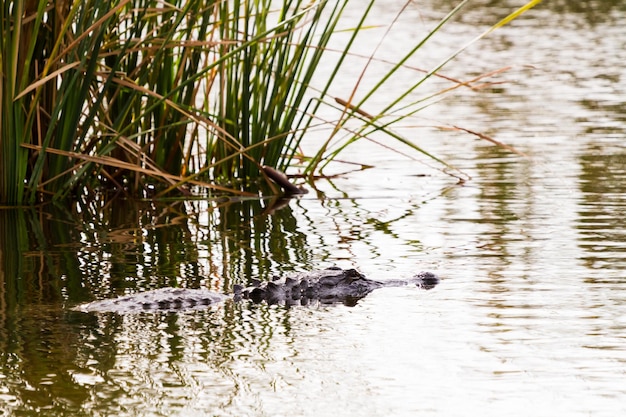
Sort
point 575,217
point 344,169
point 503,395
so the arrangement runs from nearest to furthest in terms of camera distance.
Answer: point 503,395 → point 575,217 → point 344,169

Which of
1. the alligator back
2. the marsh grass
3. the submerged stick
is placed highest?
the marsh grass

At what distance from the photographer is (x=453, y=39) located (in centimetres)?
1714

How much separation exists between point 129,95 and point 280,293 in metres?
2.74

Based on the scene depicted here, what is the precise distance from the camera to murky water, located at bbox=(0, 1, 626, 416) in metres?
3.71

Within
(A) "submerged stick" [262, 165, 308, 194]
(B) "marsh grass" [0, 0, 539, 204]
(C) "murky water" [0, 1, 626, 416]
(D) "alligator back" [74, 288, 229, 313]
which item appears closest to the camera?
(C) "murky water" [0, 1, 626, 416]

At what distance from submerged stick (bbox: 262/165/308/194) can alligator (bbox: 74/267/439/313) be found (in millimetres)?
2581

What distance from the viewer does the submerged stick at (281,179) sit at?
25.0 feet

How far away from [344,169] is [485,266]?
338 centimetres

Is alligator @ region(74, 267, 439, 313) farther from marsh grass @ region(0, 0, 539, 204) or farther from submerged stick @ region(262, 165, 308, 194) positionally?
submerged stick @ region(262, 165, 308, 194)

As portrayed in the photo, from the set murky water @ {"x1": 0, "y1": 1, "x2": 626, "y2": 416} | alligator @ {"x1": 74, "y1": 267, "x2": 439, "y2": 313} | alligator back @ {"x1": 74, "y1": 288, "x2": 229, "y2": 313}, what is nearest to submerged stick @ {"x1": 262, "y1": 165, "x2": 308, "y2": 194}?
murky water @ {"x1": 0, "y1": 1, "x2": 626, "y2": 416}

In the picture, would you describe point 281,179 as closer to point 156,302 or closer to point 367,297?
point 367,297

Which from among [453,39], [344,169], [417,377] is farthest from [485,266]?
[453,39]

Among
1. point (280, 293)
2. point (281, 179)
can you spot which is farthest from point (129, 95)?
point (280, 293)

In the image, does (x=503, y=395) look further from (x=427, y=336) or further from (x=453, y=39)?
(x=453, y=39)
